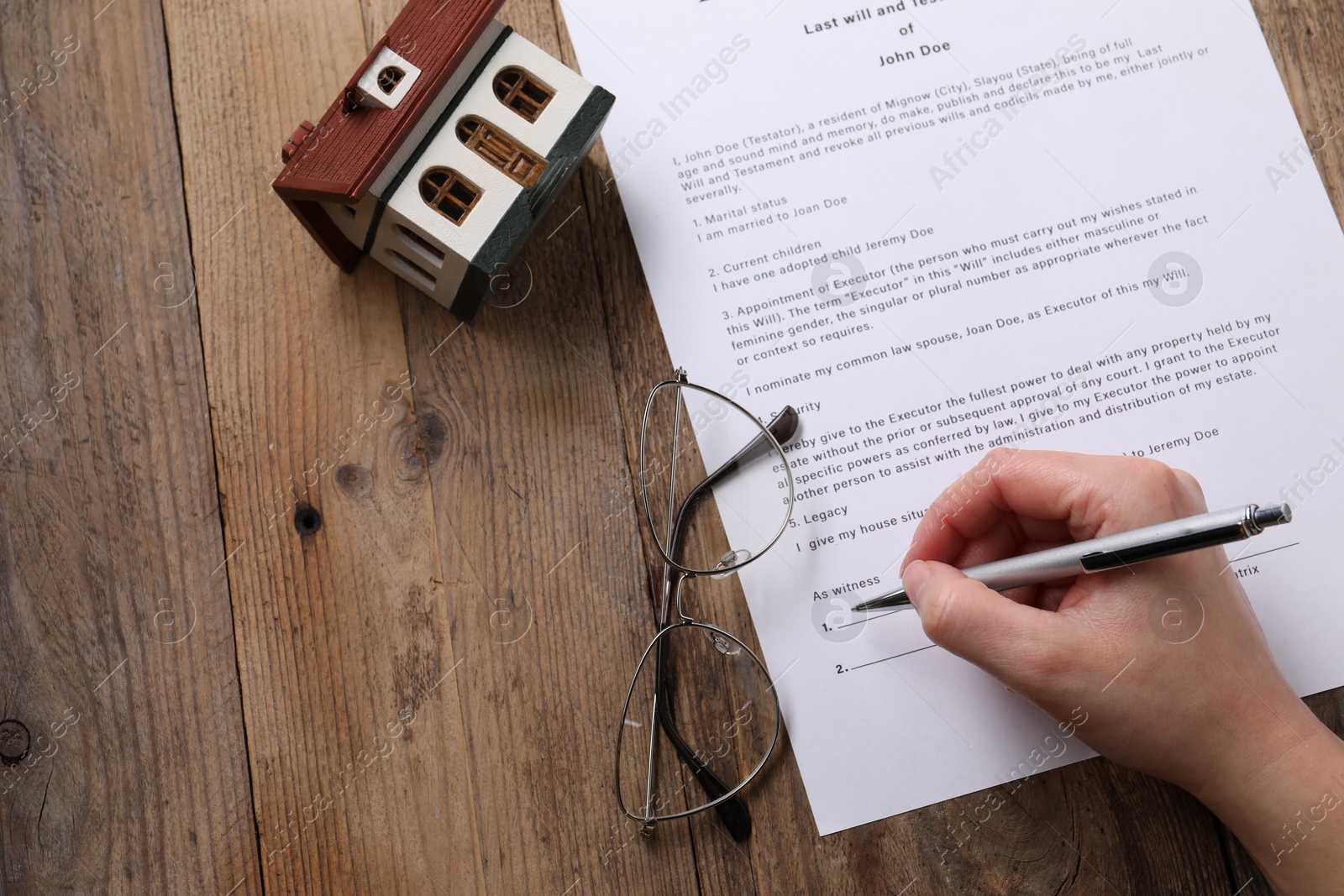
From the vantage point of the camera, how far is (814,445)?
29.0 inches

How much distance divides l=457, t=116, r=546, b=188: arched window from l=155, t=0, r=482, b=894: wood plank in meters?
0.15

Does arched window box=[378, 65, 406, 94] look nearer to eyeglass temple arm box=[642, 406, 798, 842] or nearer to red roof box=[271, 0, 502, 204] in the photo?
red roof box=[271, 0, 502, 204]

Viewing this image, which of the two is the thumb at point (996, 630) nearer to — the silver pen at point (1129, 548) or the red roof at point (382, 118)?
the silver pen at point (1129, 548)

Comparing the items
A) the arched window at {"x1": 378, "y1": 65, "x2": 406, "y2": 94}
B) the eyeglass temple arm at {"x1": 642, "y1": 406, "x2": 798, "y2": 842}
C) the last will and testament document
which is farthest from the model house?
the eyeglass temple arm at {"x1": 642, "y1": 406, "x2": 798, "y2": 842}

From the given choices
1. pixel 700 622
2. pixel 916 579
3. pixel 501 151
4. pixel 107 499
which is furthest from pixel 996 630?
pixel 107 499

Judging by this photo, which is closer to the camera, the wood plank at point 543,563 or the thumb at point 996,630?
the thumb at point 996,630

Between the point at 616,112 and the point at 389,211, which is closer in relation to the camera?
the point at 389,211

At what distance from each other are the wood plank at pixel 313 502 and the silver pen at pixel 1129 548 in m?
0.40

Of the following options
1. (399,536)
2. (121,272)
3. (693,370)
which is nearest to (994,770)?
(693,370)

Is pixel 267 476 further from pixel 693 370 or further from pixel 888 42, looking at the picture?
pixel 888 42

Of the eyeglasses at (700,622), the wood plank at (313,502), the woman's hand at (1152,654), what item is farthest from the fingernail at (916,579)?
the wood plank at (313,502)

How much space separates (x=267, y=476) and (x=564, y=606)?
0.27m

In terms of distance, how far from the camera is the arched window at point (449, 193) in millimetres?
665

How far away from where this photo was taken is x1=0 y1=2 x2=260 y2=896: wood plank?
0.69 metres
